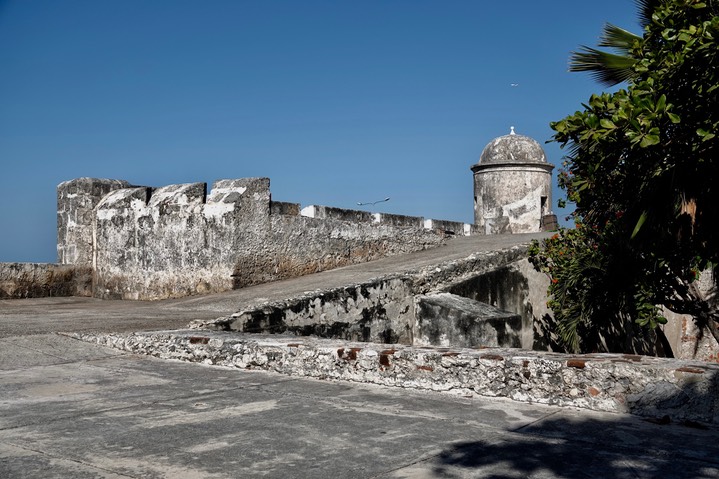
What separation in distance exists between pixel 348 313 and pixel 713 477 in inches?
195

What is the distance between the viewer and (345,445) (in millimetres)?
3074

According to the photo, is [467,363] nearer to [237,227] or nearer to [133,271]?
[237,227]

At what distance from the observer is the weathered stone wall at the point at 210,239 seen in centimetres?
870

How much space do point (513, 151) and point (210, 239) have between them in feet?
38.4

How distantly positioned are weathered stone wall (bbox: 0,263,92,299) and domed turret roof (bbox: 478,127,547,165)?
11483 mm

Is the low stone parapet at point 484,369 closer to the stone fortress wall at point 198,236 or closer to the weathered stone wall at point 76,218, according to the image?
the stone fortress wall at point 198,236

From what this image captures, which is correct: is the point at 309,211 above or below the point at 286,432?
above

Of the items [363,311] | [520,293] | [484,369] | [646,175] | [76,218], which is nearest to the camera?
[484,369]

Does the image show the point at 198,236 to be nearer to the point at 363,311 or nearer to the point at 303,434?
the point at 363,311

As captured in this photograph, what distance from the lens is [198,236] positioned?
8.84m

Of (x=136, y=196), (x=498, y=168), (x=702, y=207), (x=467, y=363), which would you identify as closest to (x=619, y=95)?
(x=702, y=207)

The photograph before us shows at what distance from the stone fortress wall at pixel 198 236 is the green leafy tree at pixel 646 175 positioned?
3.02m

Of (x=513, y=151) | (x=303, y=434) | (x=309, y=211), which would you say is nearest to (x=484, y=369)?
(x=303, y=434)

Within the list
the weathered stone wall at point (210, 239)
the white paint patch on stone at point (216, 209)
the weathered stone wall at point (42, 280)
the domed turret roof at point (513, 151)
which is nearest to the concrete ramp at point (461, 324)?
the weathered stone wall at point (210, 239)
